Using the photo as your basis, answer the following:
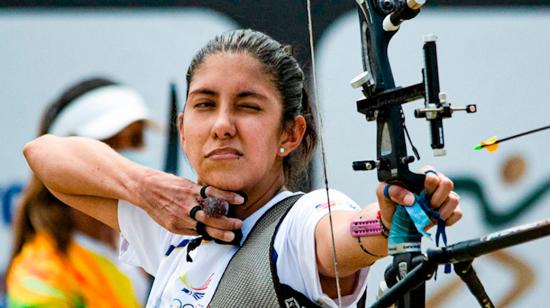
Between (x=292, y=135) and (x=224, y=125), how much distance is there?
217 millimetres

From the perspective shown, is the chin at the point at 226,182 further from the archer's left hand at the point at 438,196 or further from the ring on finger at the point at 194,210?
the archer's left hand at the point at 438,196

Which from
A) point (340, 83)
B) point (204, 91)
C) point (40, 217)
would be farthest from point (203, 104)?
point (340, 83)

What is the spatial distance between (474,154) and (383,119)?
2234mm

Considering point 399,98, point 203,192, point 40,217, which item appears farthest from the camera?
point 40,217

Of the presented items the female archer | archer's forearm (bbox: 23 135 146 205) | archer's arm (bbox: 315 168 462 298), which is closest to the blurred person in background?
archer's forearm (bbox: 23 135 146 205)

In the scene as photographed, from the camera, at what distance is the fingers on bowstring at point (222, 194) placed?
225cm

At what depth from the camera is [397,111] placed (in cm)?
189

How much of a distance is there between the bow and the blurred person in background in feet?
5.76

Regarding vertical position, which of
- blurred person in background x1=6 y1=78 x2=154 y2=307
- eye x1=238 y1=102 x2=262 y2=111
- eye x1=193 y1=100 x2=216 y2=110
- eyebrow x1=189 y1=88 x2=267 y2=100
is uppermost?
eyebrow x1=189 y1=88 x2=267 y2=100

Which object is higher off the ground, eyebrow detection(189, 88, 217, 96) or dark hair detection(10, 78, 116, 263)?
eyebrow detection(189, 88, 217, 96)

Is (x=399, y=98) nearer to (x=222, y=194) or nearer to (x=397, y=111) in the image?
(x=397, y=111)

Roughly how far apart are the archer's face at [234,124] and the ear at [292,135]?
20 mm

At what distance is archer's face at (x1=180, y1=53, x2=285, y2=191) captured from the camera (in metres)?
2.22

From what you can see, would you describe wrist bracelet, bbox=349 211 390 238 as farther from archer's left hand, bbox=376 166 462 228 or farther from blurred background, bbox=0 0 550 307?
blurred background, bbox=0 0 550 307
